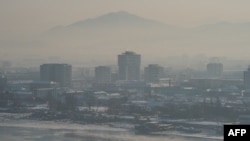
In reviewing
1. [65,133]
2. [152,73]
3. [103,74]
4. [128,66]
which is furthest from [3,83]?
[65,133]

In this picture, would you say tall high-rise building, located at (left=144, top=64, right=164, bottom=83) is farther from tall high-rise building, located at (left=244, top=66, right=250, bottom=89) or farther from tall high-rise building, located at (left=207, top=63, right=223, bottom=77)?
tall high-rise building, located at (left=244, top=66, right=250, bottom=89)

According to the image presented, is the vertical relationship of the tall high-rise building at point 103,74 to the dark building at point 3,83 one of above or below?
above

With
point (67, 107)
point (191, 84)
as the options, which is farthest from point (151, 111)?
point (191, 84)

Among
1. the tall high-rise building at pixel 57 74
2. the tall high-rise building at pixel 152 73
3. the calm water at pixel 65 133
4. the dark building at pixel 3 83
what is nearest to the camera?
the calm water at pixel 65 133

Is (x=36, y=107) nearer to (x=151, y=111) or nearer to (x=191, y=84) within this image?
(x=151, y=111)

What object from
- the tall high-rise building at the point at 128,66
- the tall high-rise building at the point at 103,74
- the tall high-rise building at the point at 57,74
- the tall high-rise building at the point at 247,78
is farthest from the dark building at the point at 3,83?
the tall high-rise building at the point at 247,78

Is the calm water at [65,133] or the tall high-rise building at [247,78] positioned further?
the tall high-rise building at [247,78]

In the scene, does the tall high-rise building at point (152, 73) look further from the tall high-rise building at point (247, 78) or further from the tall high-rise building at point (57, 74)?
the tall high-rise building at point (247, 78)
